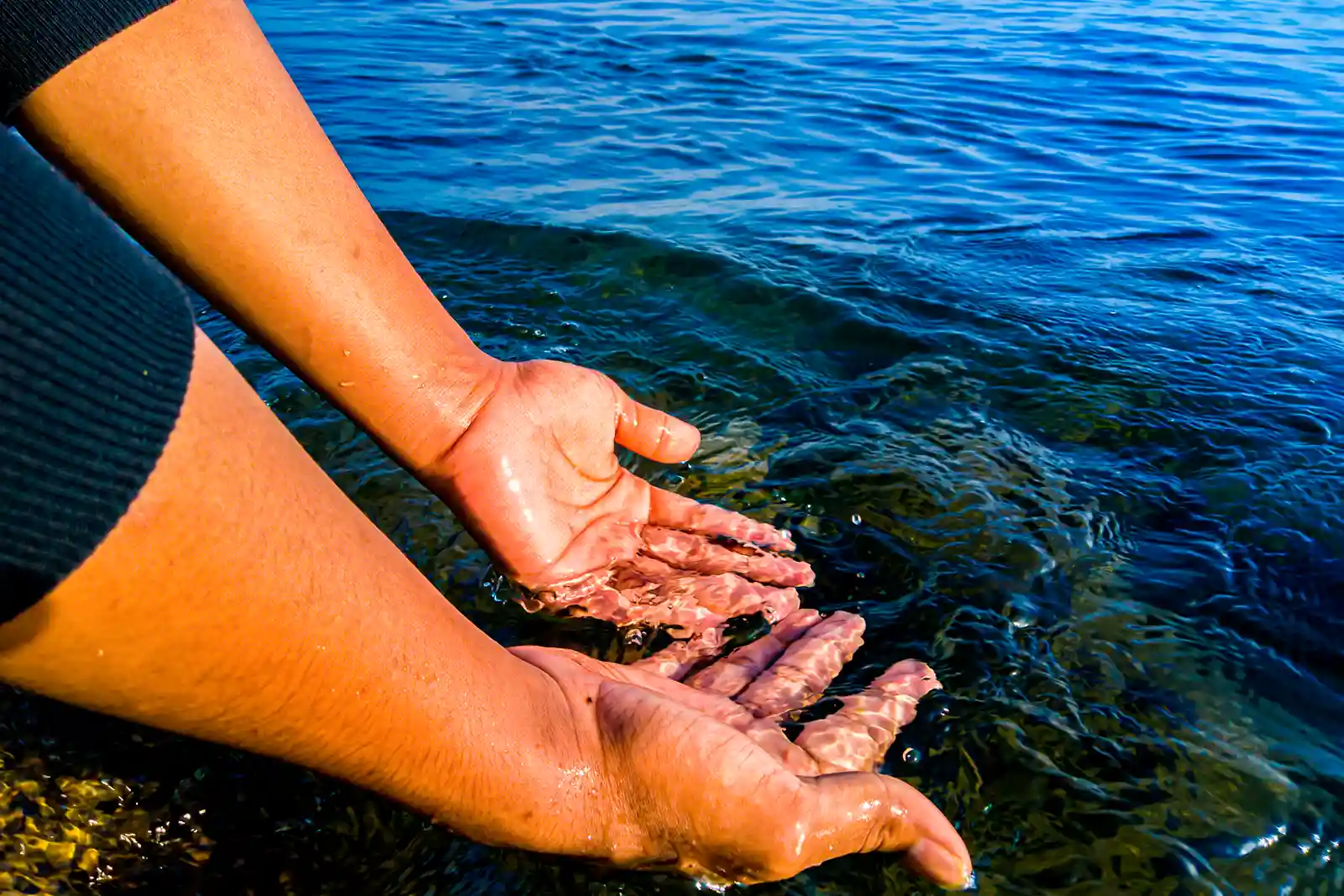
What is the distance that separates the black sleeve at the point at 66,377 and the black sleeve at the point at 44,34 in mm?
490

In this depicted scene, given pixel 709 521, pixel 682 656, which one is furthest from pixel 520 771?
pixel 709 521

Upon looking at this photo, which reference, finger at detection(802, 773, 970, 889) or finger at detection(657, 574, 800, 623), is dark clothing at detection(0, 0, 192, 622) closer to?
finger at detection(802, 773, 970, 889)

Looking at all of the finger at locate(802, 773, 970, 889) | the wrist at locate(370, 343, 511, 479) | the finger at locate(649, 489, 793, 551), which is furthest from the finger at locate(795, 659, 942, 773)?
the wrist at locate(370, 343, 511, 479)

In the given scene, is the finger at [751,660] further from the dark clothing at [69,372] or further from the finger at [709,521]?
the dark clothing at [69,372]

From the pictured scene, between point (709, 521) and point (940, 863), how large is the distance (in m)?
1.30

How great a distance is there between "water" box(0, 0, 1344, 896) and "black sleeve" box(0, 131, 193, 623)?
1.23 m

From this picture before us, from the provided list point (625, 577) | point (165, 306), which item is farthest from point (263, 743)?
point (625, 577)

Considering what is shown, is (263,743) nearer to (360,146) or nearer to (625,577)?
(625,577)

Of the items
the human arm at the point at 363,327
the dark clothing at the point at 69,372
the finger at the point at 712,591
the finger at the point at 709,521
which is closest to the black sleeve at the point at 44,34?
the human arm at the point at 363,327

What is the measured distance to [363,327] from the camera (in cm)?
230

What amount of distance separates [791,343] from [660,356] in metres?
0.64

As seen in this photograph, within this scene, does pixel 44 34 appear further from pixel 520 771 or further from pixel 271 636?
pixel 520 771

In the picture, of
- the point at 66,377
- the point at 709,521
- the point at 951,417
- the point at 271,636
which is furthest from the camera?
the point at 951,417

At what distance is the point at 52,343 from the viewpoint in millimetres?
1100
